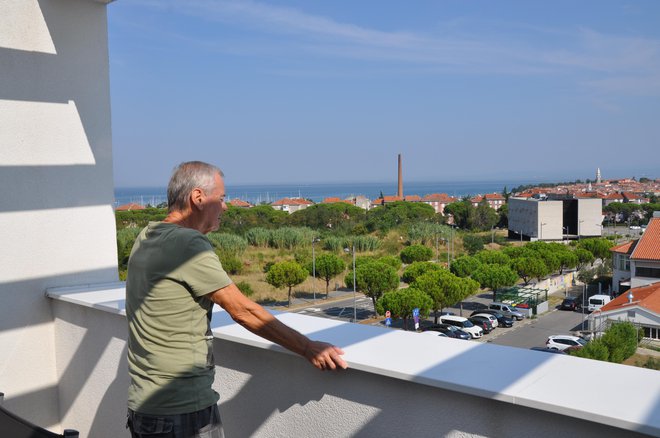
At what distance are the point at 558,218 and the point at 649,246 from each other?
1560cm

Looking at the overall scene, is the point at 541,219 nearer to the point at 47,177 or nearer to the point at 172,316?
the point at 47,177

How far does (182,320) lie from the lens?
87cm

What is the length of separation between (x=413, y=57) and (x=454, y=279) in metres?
51.1

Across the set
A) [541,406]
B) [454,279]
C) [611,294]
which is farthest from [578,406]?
[611,294]

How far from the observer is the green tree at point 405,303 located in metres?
14.1

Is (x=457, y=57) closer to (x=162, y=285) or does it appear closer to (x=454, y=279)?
(x=454, y=279)

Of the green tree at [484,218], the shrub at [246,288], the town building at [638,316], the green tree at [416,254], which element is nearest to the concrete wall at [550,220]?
the green tree at [484,218]

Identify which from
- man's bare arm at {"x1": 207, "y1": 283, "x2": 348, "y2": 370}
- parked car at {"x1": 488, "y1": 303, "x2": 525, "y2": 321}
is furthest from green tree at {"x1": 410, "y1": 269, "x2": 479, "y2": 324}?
man's bare arm at {"x1": 207, "y1": 283, "x2": 348, "y2": 370}

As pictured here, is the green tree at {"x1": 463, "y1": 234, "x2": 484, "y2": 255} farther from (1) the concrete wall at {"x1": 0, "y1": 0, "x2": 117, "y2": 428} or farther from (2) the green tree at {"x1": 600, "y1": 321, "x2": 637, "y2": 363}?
(1) the concrete wall at {"x1": 0, "y1": 0, "x2": 117, "y2": 428}

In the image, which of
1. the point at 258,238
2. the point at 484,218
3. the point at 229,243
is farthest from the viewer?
the point at 484,218

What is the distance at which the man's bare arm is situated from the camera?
2.75 ft

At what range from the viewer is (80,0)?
1.93 metres

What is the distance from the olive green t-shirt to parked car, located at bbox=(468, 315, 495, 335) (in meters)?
14.3

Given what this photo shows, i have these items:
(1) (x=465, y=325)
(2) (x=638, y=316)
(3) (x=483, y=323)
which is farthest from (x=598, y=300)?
(1) (x=465, y=325)
